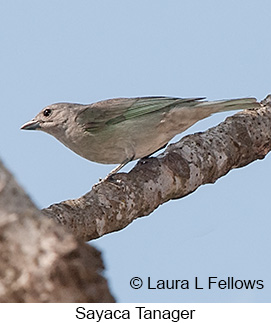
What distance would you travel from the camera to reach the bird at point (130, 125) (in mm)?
7504

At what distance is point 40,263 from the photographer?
8.54 feet

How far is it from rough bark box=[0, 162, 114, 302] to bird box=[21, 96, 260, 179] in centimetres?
463

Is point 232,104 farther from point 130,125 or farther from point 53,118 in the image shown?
point 53,118

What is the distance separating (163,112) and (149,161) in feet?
3.93

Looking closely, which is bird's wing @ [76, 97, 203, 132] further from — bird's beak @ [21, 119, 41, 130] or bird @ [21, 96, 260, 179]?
bird's beak @ [21, 119, 41, 130]

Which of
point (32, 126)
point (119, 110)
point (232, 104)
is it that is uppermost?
point (32, 126)

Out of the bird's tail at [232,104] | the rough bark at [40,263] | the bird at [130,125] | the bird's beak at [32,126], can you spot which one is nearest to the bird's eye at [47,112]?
the bird's beak at [32,126]

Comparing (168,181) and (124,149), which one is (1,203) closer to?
(168,181)

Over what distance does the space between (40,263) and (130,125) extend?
5152mm

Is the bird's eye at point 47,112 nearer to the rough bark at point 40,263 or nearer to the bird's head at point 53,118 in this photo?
the bird's head at point 53,118

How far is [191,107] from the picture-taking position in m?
7.51

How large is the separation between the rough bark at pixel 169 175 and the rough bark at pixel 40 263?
2.72 meters

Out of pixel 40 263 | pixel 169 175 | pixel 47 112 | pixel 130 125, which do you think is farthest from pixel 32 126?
pixel 40 263

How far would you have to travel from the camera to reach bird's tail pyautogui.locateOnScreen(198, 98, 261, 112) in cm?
703
